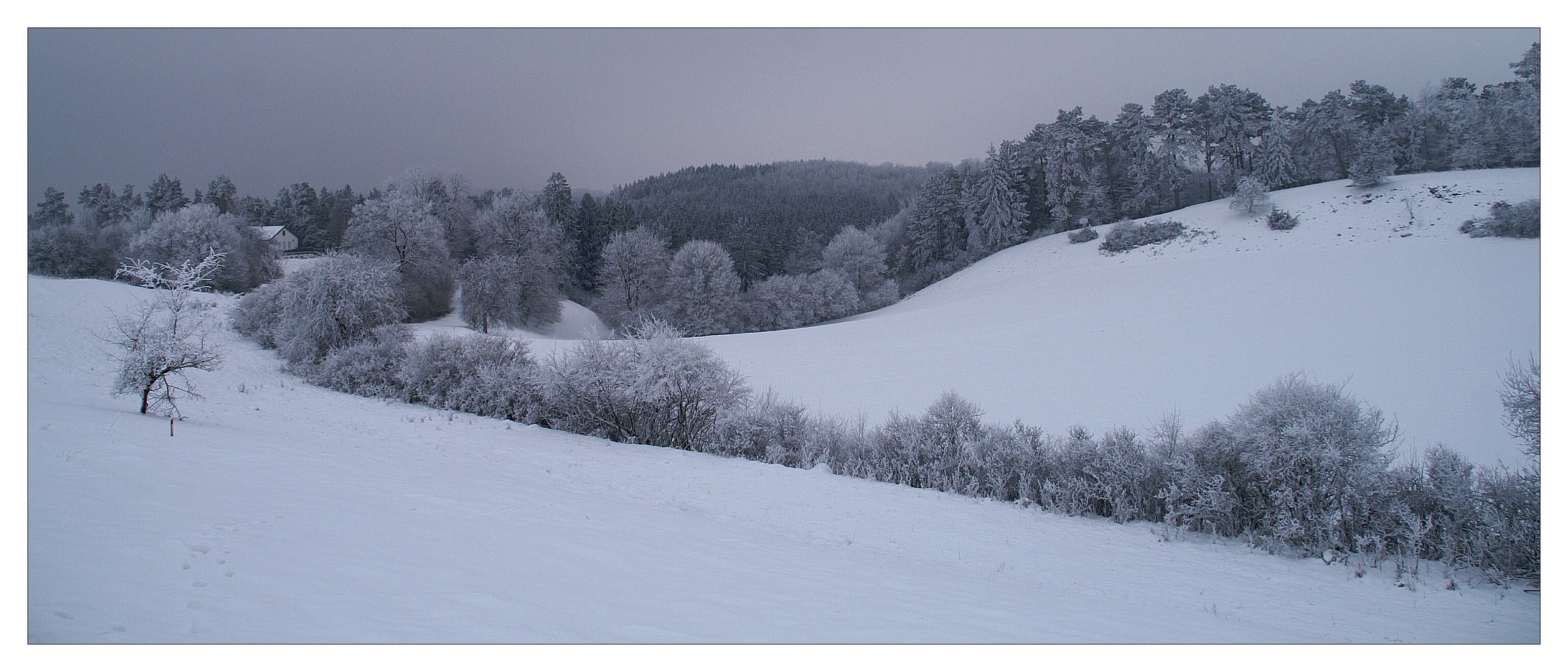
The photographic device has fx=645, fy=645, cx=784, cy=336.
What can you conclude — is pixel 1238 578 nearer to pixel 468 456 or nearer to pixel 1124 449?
pixel 1124 449

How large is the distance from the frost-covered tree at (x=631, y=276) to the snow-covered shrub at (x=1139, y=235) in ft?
94.9

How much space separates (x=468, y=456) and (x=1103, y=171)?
4849 cm

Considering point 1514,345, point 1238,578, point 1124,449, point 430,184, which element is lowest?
point 1238,578

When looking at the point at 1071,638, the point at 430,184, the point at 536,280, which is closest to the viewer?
the point at 1071,638

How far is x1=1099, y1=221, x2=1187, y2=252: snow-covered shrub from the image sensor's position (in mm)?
38594

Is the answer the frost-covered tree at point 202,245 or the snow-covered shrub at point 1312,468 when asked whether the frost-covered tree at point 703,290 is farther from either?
the snow-covered shrub at point 1312,468

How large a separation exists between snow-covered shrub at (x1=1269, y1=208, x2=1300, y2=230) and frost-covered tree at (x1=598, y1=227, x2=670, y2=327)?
36.2 metres

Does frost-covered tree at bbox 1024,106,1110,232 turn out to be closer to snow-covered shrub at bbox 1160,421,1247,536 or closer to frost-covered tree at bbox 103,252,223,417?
snow-covered shrub at bbox 1160,421,1247,536

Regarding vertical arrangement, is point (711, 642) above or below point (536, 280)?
below

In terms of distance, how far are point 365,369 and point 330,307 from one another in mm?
3795

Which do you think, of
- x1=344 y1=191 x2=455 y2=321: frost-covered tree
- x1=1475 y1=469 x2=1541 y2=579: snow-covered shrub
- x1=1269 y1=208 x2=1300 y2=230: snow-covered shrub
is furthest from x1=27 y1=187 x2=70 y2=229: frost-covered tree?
x1=1269 y1=208 x2=1300 y2=230: snow-covered shrub

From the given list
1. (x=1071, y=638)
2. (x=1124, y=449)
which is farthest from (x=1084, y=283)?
(x=1071, y=638)

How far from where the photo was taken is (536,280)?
132 feet

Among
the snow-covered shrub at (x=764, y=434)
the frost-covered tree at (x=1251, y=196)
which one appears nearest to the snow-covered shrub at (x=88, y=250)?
the snow-covered shrub at (x=764, y=434)
